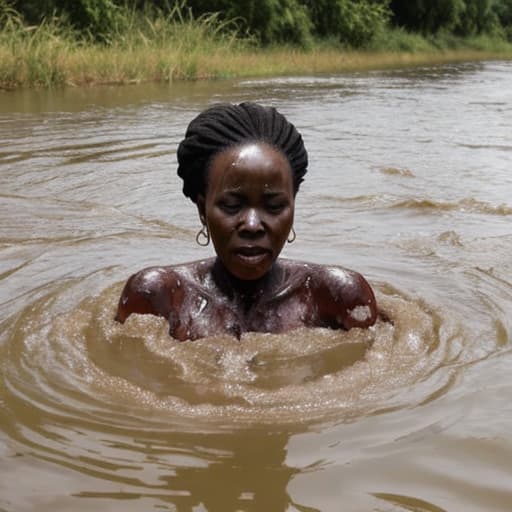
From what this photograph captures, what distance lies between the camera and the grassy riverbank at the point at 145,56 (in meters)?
14.8

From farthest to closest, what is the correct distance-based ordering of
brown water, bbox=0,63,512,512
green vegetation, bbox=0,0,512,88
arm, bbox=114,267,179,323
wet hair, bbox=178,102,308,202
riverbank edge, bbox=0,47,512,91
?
green vegetation, bbox=0,0,512,88 < riverbank edge, bbox=0,47,512,91 < arm, bbox=114,267,179,323 < wet hair, bbox=178,102,308,202 < brown water, bbox=0,63,512,512

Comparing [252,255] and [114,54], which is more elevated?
[114,54]

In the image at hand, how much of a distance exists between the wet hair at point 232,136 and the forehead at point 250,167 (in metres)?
0.05

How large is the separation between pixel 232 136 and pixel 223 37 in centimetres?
2041

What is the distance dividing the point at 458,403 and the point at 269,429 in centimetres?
66

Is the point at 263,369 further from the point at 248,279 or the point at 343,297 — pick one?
the point at 343,297

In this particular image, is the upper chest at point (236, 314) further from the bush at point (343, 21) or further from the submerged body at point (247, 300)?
the bush at point (343, 21)

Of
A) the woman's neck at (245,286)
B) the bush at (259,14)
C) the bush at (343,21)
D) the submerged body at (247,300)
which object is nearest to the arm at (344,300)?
the submerged body at (247,300)

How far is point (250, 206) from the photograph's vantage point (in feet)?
10.00

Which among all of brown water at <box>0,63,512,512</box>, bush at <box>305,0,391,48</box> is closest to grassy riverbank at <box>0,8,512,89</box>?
bush at <box>305,0,391,48</box>

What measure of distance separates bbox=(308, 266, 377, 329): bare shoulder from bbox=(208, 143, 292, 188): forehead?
1.58ft

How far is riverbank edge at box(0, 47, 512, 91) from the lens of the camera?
49.6ft

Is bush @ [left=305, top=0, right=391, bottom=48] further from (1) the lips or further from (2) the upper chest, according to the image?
(1) the lips

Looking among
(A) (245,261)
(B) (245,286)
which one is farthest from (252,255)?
(B) (245,286)
